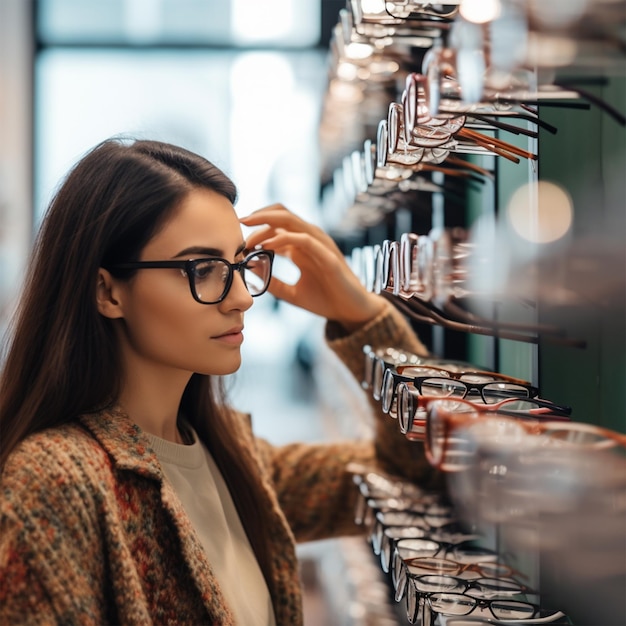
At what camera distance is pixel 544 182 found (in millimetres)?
1113

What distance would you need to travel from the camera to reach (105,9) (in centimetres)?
532

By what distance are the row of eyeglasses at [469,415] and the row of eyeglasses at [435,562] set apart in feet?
0.71

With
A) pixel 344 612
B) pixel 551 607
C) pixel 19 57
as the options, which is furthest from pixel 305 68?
pixel 551 607

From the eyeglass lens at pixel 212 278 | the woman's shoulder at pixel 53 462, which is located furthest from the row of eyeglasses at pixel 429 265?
the woman's shoulder at pixel 53 462

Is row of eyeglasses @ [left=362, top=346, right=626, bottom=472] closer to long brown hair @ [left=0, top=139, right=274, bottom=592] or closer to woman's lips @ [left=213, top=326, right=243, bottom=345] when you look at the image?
woman's lips @ [left=213, top=326, right=243, bottom=345]

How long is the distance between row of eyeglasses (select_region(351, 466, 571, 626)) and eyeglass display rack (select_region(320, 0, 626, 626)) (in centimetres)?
4

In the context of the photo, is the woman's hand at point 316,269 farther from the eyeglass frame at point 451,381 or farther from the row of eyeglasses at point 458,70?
the eyeglass frame at point 451,381

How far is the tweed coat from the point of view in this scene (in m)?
0.97

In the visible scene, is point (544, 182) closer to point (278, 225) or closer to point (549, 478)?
point (549, 478)

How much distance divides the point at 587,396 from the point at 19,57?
489 cm

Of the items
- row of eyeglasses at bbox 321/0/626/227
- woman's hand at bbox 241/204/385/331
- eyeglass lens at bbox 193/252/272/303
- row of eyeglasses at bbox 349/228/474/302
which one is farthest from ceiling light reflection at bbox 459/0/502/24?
woman's hand at bbox 241/204/385/331

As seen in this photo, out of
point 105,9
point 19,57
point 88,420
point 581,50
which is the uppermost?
point 105,9

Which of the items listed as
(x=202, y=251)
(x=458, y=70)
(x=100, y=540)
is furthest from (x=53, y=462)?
→ (x=458, y=70)

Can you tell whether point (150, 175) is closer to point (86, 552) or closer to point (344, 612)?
point (86, 552)
